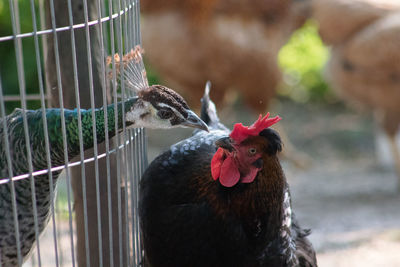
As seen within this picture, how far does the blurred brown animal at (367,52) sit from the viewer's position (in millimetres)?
4035

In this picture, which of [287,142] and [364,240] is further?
[287,142]

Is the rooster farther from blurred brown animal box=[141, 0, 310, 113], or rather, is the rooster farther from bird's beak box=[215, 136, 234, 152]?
blurred brown animal box=[141, 0, 310, 113]

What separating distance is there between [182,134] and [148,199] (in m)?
3.85

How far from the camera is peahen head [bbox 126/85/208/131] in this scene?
161cm

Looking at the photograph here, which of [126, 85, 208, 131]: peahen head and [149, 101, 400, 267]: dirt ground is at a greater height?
[126, 85, 208, 131]: peahen head

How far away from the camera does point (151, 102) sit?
1612 millimetres

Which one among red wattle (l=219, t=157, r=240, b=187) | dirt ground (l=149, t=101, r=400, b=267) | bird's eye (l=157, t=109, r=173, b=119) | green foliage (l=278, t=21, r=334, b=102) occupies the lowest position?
dirt ground (l=149, t=101, r=400, b=267)

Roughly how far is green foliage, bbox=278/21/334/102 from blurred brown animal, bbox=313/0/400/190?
5.77ft

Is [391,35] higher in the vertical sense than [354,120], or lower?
higher

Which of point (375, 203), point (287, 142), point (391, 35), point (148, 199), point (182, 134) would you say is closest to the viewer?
point (148, 199)

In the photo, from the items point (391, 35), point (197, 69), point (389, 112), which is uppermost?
point (391, 35)

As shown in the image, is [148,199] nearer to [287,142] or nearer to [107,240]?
[107,240]

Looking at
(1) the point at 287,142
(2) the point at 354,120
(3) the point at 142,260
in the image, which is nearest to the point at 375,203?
(1) the point at 287,142

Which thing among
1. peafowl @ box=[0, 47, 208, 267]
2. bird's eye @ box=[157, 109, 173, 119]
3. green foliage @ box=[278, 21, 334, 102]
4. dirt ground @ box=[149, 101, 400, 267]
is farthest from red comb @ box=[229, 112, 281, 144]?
green foliage @ box=[278, 21, 334, 102]
